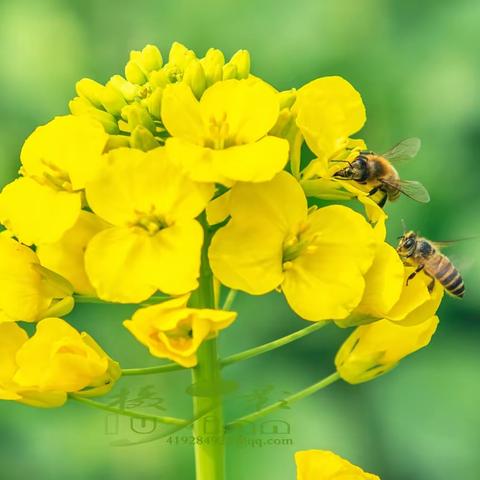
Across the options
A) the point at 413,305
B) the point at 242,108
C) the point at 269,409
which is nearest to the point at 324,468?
the point at 269,409

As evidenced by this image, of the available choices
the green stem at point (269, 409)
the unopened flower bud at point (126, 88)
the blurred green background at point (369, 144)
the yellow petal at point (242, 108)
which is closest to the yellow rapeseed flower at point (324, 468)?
the green stem at point (269, 409)

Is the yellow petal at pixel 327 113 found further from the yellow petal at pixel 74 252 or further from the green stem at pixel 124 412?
the green stem at pixel 124 412

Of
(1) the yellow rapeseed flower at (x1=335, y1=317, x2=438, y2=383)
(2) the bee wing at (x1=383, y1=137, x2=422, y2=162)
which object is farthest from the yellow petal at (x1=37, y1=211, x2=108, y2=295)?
(2) the bee wing at (x1=383, y1=137, x2=422, y2=162)

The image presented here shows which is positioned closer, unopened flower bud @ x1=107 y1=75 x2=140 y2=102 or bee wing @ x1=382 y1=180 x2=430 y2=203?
unopened flower bud @ x1=107 y1=75 x2=140 y2=102

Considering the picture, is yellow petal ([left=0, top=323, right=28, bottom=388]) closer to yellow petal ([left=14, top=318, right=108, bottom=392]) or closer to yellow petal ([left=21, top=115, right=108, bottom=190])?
yellow petal ([left=14, top=318, right=108, bottom=392])

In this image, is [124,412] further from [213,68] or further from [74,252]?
[213,68]
